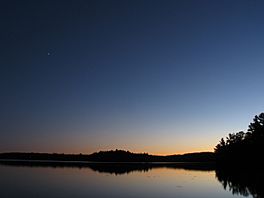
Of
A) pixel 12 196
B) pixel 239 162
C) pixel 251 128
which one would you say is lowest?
pixel 12 196

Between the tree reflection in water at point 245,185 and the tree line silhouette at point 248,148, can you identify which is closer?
the tree reflection in water at point 245,185

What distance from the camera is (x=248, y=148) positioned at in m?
110

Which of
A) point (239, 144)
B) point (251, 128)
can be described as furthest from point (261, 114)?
point (239, 144)

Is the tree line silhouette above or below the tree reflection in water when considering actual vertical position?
above

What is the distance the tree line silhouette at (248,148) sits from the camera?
105 metres

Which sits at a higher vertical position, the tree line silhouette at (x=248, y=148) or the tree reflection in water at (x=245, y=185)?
the tree line silhouette at (x=248, y=148)

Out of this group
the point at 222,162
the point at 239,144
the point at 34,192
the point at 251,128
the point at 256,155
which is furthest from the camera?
the point at 222,162

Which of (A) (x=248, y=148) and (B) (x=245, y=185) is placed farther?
(A) (x=248, y=148)

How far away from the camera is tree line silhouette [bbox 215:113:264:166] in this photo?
104575 millimetres

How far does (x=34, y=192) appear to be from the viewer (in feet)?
121

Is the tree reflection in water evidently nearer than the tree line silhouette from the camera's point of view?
Yes

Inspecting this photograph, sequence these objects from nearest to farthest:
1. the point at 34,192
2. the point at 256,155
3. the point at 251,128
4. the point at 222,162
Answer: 1. the point at 34,192
2. the point at 256,155
3. the point at 251,128
4. the point at 222,162

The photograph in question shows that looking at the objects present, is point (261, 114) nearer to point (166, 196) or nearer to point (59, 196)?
point (166, 196)

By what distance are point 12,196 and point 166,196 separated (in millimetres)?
13461
